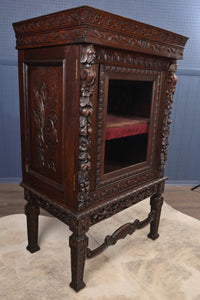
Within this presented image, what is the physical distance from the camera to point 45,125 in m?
1.49

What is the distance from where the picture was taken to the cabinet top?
1.13 meters

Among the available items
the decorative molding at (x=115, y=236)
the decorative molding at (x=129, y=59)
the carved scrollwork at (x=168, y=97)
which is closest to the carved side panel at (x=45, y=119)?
the decorative molding at (x=129, y=59)

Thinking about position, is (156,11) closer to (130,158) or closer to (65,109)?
(130,158)

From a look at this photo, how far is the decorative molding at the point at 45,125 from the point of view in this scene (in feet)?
4.61

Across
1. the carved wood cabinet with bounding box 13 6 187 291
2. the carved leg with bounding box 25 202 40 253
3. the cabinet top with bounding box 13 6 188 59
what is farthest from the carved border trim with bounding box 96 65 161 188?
the carved leg with bounding box 25 202 40 253

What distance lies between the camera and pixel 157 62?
162 cm

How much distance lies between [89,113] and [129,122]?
42cm

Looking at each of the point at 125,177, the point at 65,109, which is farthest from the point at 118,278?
→ the point at 65,109

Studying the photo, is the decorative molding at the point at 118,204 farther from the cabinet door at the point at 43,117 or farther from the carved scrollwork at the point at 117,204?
the cabinet door at the point at 43,117

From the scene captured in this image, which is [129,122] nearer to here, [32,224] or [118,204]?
[118,204]

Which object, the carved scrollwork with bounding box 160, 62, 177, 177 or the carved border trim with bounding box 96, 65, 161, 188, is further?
the carved scrollwork with bounding box 160, 62, 177, 177

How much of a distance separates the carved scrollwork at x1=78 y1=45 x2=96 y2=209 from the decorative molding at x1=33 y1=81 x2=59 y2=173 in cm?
21

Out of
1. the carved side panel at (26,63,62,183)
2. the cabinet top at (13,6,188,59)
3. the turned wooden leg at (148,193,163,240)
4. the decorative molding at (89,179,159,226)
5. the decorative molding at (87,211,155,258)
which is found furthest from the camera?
the turned wooden leg at (148,193,163,240)

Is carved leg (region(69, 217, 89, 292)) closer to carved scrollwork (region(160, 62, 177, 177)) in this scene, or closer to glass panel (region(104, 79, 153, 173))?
glass panel (region(104, 79, 153, 173))
